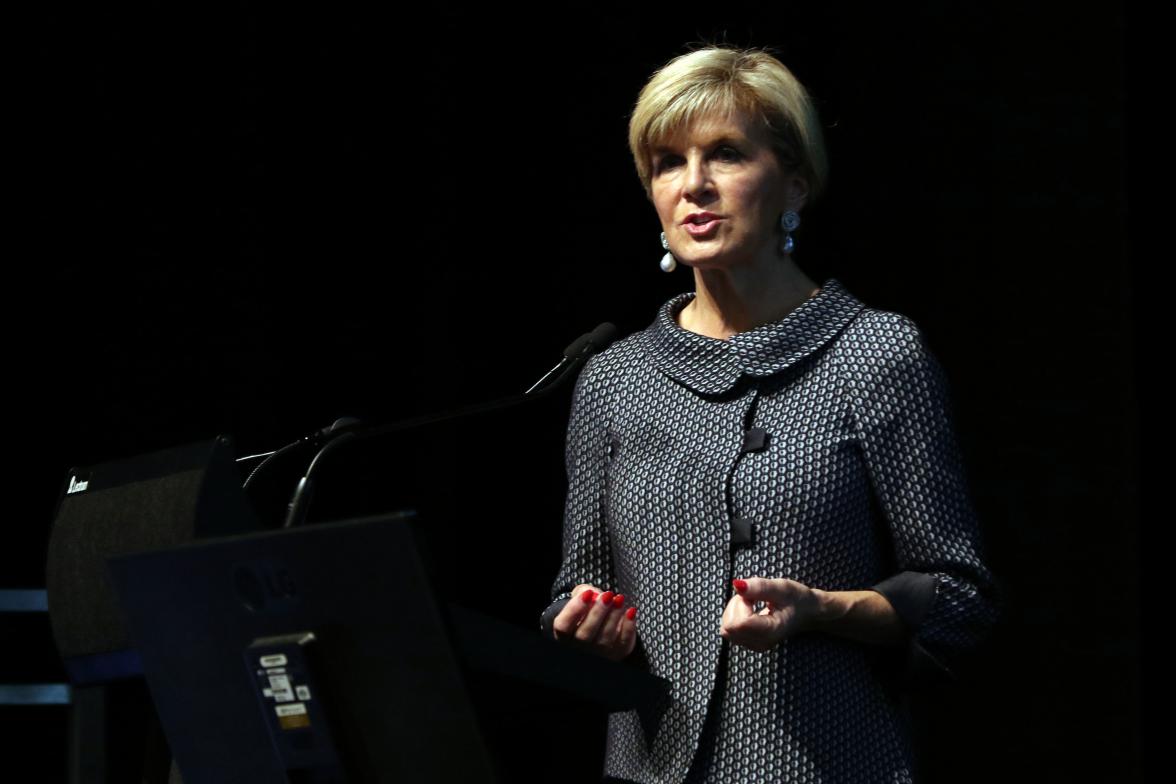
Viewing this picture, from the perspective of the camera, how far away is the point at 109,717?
5.27 feet

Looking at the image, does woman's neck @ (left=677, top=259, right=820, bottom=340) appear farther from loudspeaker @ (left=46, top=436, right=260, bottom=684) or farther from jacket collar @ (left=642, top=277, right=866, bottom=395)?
loudspeaker @ (left=46, top=436, right=260, bottom=684)

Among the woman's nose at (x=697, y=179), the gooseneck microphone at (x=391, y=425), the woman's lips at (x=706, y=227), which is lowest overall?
the gooseneck microphone at (x=391, y=425)

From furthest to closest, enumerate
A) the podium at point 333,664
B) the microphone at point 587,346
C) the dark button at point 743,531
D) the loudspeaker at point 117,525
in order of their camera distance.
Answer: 1. the microphone at point 587,346
2. the dark button at point 743,531
3. the loudspeaker at point 117,525
4. the podium at point 333,664

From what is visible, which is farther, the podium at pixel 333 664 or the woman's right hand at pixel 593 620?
the woman's right hand at pixel 593 620

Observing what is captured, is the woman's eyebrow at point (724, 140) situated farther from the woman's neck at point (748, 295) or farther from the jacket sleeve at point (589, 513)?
the jacket sleeve at point (589, 513)

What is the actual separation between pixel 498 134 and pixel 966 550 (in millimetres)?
1720

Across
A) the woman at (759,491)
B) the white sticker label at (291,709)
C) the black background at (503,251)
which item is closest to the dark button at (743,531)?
the woman at (759,491)

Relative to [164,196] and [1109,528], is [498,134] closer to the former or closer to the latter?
[164,196]

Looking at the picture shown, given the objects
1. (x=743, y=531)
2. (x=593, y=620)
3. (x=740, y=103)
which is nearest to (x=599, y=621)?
(x=593, y=620)

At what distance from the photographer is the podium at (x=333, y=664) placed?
4.07ft

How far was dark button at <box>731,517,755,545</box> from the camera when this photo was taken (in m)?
1.76

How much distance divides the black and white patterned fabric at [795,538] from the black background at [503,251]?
108cm

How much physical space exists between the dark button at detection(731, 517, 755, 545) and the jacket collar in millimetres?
175

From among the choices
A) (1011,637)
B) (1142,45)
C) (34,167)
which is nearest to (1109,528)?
(1011,637)
